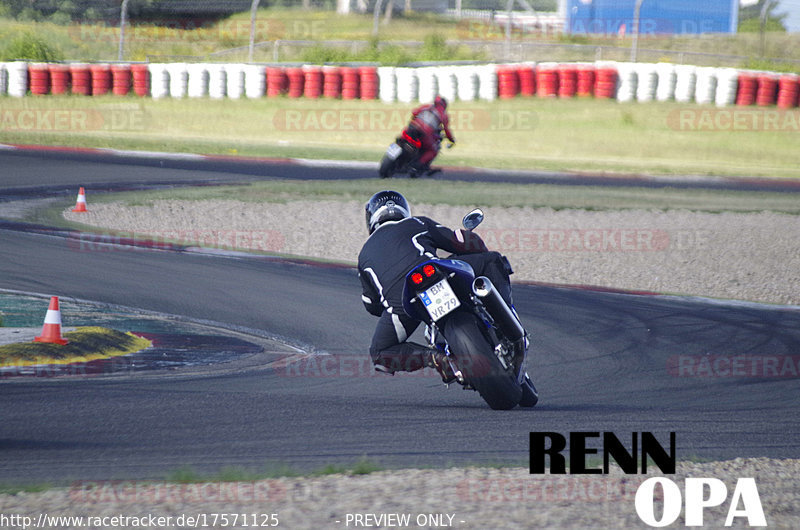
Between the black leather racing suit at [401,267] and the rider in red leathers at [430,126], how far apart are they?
1136 centimetres

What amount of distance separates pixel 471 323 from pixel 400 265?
23.8 inches

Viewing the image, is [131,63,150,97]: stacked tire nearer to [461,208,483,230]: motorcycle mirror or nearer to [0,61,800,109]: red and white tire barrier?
[0,61,800,109]: red and white tire barrier

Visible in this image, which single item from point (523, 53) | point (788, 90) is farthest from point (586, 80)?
point (523, 53)

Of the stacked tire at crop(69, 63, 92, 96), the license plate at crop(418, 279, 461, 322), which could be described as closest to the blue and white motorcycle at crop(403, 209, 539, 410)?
the license plate at crop(418, 279, 461, 322)

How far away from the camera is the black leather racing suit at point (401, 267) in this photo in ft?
18.6

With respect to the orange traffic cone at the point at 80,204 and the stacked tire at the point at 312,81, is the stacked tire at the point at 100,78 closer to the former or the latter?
the stacked tire at the point at 312,81

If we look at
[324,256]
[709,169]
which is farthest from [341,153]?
[324,256]

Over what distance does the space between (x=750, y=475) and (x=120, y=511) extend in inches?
110

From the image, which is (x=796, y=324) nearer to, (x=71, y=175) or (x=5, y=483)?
(x=5, y=483)

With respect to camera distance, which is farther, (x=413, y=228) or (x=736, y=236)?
(x=736, y=236)

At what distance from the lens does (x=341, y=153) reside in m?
22.5

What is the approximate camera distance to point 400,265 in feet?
18.5

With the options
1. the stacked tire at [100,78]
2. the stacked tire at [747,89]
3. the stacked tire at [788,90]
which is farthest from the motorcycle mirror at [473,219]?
the stacked tire at [100,78]

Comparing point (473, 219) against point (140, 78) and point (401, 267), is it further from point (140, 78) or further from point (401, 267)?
point (140, 78)
